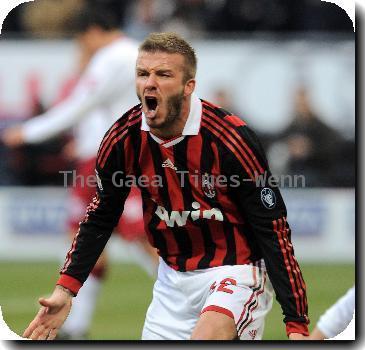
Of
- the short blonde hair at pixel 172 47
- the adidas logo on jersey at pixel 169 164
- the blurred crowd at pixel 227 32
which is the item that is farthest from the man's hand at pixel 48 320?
the blurred crowd at pixel 227 32

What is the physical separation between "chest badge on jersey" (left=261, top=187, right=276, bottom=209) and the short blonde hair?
0.61 m

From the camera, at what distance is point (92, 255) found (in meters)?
4.94

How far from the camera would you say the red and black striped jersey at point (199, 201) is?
4.57 m

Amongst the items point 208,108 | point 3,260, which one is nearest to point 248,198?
point 208,108

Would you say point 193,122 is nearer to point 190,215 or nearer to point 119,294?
point 190,215

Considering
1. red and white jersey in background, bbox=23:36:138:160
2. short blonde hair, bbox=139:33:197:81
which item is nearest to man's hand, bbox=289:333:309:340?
short blonde hair, bbox=139:33:197:81

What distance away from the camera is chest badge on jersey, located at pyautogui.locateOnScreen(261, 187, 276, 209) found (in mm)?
4570

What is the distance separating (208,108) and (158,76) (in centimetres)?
35

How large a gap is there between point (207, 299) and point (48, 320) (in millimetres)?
732

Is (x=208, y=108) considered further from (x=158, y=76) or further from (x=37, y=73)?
(x=37, y=73)

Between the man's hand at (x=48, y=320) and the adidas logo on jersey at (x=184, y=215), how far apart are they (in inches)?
23.9

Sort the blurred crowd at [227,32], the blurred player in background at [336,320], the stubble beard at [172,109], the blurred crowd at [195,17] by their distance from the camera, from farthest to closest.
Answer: the blurred crowd at [195,17] → the blurred crowd at [227,32] → the blurred player in background at [336,320] → the stubble beard at [172,109]

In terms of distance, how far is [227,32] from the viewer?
504 inches

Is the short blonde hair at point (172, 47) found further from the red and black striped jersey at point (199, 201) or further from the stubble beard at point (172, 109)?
the red and black striped jersey at point (199, 201)
